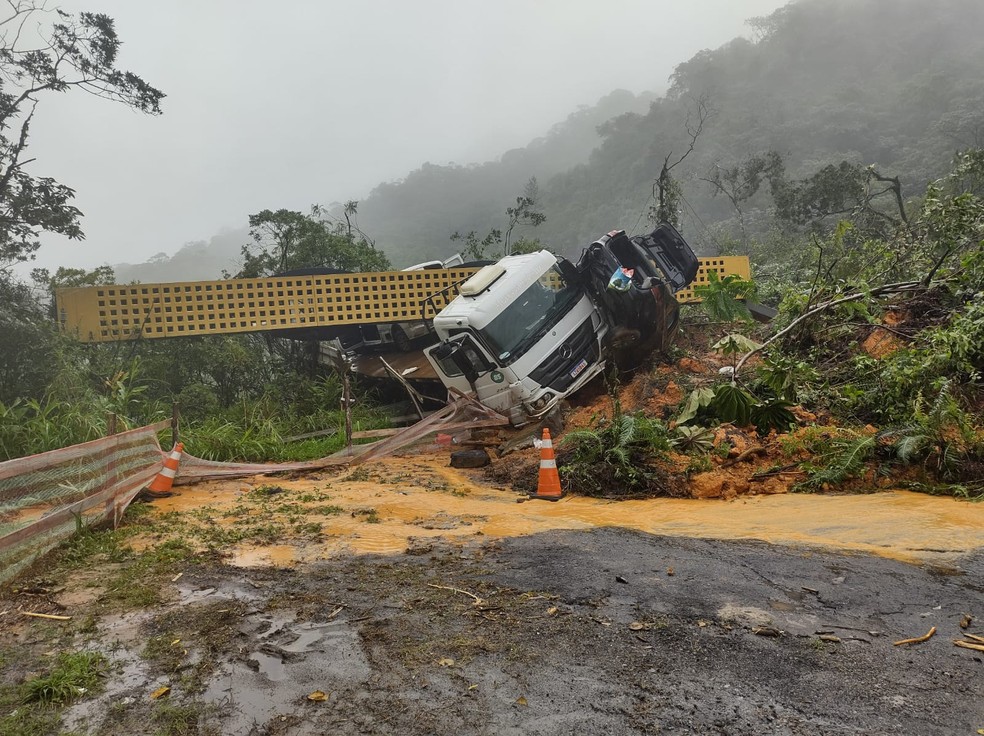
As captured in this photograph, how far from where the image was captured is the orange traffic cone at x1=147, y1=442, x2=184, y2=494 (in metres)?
6.79

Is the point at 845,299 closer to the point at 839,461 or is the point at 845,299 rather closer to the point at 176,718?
the point at 839,461

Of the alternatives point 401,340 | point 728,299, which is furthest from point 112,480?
point 728,299

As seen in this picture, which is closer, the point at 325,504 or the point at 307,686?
the point at 307,686

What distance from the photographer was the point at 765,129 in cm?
5709

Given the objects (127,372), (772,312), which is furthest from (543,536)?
(772,312)

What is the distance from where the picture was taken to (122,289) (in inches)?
477

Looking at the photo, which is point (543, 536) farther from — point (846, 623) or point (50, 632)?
point (50, 632)

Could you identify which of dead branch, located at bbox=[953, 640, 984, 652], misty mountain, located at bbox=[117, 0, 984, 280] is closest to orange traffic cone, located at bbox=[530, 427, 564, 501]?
dead branch, located at bbox=[953, 640, 984, 652]

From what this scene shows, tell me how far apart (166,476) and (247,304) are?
635 centimetres

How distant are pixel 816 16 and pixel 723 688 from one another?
314ft

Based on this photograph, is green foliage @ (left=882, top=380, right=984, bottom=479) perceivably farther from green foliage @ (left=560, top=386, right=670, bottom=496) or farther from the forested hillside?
the forested hillside

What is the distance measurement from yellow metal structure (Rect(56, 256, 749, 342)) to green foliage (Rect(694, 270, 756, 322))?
16.7ft

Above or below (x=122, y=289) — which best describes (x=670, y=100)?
above

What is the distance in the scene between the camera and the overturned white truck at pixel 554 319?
30.2ft
